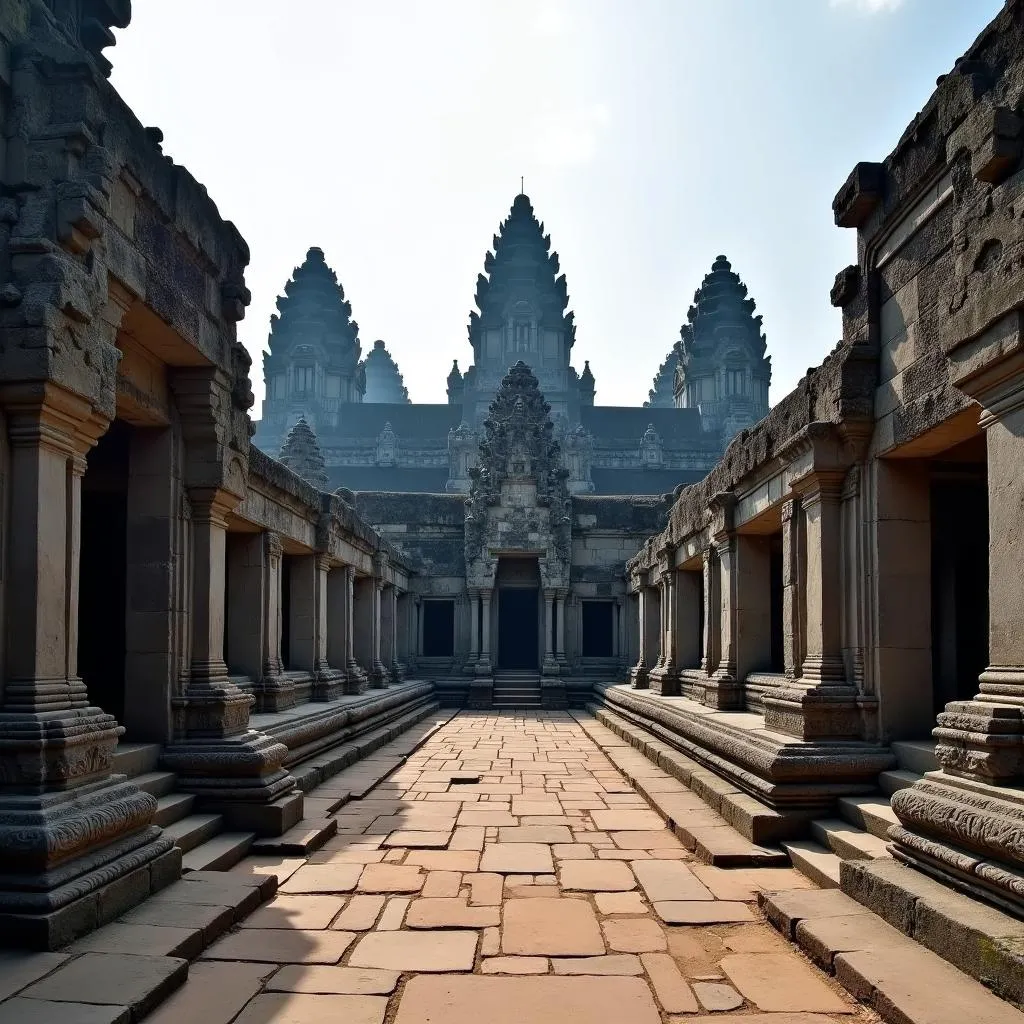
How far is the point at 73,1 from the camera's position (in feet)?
19.9

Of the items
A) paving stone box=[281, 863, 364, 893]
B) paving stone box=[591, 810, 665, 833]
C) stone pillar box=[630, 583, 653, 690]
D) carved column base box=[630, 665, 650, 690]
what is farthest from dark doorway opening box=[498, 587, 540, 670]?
paving stone box=[281, 863, 364, 893]

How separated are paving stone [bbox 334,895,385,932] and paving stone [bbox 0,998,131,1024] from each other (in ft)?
4.67

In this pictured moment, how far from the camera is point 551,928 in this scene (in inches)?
179

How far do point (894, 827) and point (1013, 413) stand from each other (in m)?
2.03

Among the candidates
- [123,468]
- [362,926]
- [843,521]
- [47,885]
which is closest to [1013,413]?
[843,521]

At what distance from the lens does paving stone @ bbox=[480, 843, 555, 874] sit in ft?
18.8

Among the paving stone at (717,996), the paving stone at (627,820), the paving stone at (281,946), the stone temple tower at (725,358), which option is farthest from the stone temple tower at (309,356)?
the paving stone at (717,996)

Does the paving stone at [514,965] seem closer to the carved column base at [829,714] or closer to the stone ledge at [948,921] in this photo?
the stone ledge at [948,921]

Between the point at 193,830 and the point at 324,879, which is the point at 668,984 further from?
the point at 193,830

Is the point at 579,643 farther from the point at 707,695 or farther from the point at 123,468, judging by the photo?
the point at 123,468

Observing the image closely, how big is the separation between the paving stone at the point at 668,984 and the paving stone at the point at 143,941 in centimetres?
188

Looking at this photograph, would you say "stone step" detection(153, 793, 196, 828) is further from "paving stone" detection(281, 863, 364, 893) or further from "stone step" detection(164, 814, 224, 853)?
"paving stone" detection(281, 863, 364, 893)

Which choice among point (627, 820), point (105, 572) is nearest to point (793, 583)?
point (627, 820)

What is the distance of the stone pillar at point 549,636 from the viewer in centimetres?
2005
